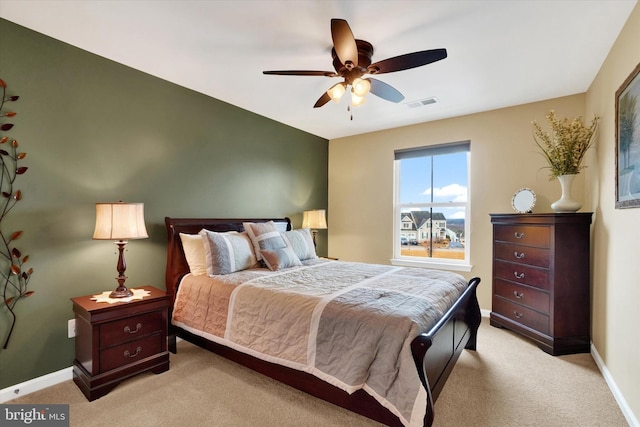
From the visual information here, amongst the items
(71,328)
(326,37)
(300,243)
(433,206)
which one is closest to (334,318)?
(300,243)

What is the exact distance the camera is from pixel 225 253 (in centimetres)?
276

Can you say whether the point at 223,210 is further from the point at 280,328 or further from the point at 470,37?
the point at 470,37

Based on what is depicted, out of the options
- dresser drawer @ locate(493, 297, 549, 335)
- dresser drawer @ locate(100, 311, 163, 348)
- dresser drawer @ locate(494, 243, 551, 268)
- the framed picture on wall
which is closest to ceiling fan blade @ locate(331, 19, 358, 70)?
the framed picture on wall

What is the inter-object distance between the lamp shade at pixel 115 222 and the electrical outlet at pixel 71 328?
2.49 ft

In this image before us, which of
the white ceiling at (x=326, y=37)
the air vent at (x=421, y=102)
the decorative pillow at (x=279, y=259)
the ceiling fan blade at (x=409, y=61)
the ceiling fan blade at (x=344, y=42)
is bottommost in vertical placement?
the decorative pillow at (x=279, y=259)

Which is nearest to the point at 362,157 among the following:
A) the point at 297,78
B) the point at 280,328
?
the point at 297,78

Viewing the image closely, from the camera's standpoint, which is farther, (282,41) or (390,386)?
(282,41)

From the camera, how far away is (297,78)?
2898 millimetres

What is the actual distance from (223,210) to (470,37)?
115 inches

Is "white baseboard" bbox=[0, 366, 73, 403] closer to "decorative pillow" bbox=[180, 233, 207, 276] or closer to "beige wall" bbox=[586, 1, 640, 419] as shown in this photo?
"decorative pillow" bbox=[180, 233, 207, 276]

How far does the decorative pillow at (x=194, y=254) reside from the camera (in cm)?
277

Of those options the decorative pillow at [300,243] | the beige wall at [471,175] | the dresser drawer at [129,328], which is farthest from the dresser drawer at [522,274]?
the dresser drawer at [129,328]

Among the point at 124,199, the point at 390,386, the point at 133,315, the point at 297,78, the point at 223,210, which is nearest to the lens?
the point at 390,386

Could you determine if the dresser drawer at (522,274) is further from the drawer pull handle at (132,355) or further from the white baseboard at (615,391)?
the drawer pull handle at (132,355)
